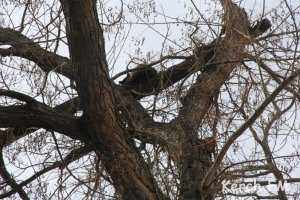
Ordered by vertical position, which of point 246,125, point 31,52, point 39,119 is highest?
point 31,52

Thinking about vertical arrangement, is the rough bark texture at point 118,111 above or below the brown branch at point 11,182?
above

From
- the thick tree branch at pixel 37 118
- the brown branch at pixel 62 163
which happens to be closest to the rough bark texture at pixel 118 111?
the thick tree branch at pixel 37 118

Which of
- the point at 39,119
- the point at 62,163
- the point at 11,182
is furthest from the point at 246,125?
the point at 11,182

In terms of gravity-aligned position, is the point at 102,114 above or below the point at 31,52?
below

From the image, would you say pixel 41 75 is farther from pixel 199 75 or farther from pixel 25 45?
pixel 199 75

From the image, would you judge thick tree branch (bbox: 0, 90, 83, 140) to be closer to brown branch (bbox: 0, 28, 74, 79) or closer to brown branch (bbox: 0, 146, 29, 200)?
brown branch (bbox: 0, 146, 29, 200)

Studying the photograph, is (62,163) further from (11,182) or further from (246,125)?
(246,125)

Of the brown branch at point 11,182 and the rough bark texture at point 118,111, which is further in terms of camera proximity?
the brown branch at point 11,182

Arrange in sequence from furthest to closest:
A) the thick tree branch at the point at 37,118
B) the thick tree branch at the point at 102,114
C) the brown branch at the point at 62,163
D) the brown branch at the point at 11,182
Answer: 1. the brown branch at the point at 62,163
2. the brown branch at the point at 11,182
3. the thick tree branch at the point at 37,118
4. the thick tree branch at the point at 102,114

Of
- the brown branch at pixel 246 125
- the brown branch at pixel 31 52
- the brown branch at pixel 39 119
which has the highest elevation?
the brown branch at pixel 31 52

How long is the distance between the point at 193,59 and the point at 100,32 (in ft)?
5.27

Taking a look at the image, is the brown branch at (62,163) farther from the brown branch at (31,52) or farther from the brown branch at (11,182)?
the brown branch at (31,52)

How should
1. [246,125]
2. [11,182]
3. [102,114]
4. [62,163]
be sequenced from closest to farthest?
[246,125] → [102,114] → [11,182] → [62,163]

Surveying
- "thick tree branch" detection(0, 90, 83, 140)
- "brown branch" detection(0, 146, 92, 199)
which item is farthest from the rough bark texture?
"brown branch" detection(0, 146, 92, 199)
